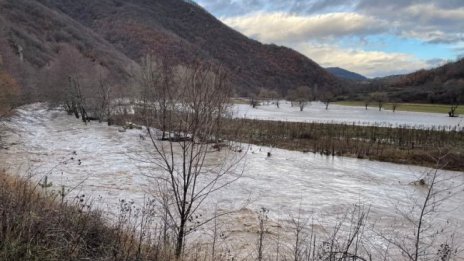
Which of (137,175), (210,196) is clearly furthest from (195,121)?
(137,175)

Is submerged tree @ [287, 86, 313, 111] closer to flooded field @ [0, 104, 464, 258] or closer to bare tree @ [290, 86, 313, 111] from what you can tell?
bare tree @ [290, 86, 313, 111]

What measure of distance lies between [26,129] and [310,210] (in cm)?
2633

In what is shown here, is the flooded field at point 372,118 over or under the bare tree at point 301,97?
under

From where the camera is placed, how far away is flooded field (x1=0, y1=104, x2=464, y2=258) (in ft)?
41.5

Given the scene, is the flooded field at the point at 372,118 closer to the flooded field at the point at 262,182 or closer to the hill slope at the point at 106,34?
the hill slope at the point at 106,34

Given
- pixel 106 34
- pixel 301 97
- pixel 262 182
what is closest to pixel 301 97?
pixel 301 97

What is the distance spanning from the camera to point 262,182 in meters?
17.7

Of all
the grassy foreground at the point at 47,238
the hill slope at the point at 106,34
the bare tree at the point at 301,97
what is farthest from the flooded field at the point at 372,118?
the grassy foreground at the point at 47,238

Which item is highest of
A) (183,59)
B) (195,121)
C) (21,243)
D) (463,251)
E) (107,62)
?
(107,62)

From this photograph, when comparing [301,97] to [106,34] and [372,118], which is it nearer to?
[372,118]

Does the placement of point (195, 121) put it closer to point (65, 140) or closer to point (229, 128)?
point (65, 140)

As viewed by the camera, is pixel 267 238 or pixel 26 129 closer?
pixel 267 238

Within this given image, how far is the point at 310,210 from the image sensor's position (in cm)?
1355

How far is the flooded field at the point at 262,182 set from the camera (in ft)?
41.5
